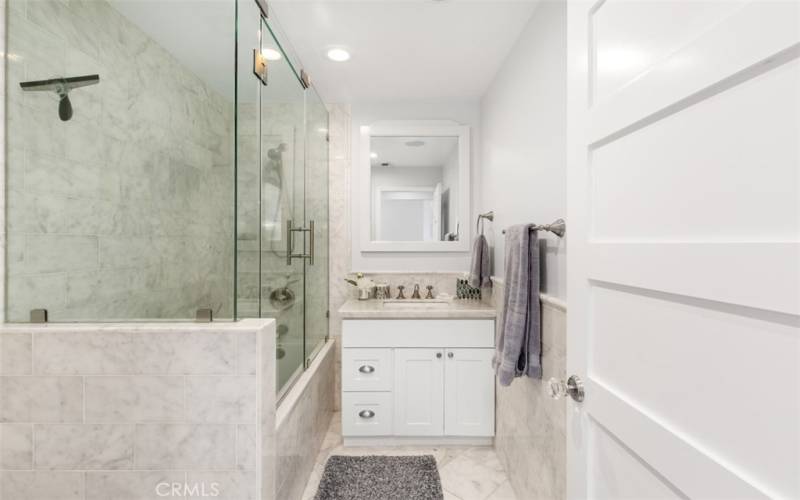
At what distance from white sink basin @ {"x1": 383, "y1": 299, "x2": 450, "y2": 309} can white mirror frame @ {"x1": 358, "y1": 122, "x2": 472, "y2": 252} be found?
1.22 feet

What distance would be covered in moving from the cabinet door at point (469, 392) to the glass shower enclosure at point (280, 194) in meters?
0.86

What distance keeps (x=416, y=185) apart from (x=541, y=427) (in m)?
1.72

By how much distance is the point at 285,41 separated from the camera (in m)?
1.84

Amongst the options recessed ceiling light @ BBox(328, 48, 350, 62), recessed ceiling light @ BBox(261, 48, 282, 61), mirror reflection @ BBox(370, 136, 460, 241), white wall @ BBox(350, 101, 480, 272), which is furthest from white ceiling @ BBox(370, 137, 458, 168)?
recessed ceiling light @ BBox(261, 48, 282, 61)

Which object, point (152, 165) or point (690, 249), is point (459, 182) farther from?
point (690, 249)

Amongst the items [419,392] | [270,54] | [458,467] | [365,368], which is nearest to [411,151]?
[270,54]

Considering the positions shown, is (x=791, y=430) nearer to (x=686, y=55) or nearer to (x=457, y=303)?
(x=686, y=55)

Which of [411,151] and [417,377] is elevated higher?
[411,151]

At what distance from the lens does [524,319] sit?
149 centimetres

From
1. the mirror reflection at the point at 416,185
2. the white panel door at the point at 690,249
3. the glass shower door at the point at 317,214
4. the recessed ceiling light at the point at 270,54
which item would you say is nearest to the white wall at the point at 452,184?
the mirror reflection at the point at 416,185

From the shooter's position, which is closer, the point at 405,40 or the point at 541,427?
the point at 541,427

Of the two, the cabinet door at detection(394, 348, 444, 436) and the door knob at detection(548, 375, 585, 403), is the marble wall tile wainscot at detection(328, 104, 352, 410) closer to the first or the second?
the cabinet door at detection(394, 348, 444, 436)

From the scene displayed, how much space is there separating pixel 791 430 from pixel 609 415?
371mm

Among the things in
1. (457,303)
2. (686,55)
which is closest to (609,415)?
(686,55)
